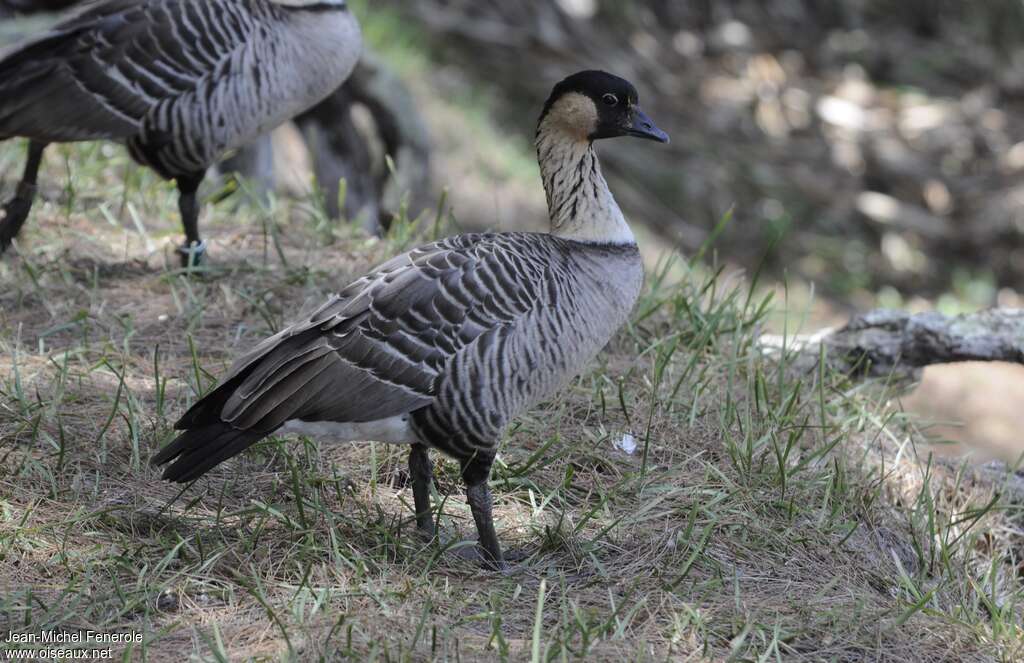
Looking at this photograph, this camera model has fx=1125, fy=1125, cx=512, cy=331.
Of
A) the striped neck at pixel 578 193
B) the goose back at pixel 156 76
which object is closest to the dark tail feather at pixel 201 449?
the striped neck at pixel 578 193

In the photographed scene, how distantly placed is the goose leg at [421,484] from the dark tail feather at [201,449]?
0.62m

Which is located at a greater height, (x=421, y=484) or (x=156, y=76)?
(x=156, y=76)

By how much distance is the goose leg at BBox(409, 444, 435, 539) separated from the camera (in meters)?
4.07

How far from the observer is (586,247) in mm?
4207

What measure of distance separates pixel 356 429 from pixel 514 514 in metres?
0.82

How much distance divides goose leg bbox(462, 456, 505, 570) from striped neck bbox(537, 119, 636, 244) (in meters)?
0.98

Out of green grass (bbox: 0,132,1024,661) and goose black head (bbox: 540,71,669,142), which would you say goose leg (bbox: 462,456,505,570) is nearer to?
green grass (bbox: 0,132,1024,661)

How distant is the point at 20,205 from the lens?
564cm

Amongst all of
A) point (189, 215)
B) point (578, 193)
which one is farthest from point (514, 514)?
point (189, 215)

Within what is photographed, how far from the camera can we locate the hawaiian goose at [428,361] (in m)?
3.74

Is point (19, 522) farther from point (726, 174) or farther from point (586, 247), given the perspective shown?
point (726, 174)

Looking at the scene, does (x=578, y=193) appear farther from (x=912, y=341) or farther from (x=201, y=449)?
(x=912, y=341)

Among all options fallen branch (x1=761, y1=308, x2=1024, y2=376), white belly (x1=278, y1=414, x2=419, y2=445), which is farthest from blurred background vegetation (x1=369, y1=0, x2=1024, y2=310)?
white belly (x1=278, y1=414, x2=419, y2=445)

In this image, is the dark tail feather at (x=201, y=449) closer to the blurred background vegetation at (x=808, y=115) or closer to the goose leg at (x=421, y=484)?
the goose leg at (x=421, y=484)
